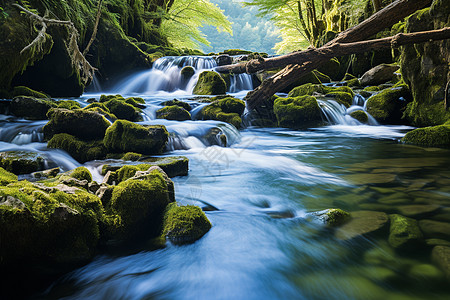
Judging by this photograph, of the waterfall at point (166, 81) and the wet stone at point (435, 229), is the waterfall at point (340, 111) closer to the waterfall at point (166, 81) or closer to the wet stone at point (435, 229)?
the waterfall at point (166, 81)

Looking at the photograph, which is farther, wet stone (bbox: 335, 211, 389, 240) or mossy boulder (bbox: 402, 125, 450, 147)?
mossy boulder (bbox: 402, 125, 450, 147)

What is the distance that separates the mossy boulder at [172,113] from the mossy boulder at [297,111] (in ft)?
11.4

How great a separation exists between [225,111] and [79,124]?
4952 millimetres

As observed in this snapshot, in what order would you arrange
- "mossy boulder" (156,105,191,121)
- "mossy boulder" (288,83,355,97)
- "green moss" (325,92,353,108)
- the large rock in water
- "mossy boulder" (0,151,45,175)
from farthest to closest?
1. the large rock in water
2. "mossy boulder" (288,83,355,97)
3. "green moss" (325,92,353,108)
4. "mossy boulder" (156,105,191,121)
5. "mossy boulder" (0,151,45,175)

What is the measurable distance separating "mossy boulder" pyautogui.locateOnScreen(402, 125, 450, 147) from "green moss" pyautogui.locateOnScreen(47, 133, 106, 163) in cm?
701

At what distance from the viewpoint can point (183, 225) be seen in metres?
2.33

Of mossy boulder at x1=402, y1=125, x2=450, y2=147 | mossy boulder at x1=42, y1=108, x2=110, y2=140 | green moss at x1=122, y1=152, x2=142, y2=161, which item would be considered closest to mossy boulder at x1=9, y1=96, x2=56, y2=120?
mossy boulder at x1=42, y1=108, x2=110, y2=140

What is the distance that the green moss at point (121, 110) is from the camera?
736cm

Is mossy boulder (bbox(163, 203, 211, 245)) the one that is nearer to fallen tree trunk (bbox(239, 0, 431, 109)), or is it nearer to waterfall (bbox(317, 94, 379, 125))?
fallen tree trunk (bbox(239, 0, 431, 109))

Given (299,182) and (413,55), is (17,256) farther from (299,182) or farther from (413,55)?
(413,55)

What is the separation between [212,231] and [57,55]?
9.00 metres

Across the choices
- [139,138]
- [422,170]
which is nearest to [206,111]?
[139,138]

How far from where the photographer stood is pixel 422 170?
4.28 m

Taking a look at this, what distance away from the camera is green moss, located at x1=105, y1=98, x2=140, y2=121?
7.36 metres
